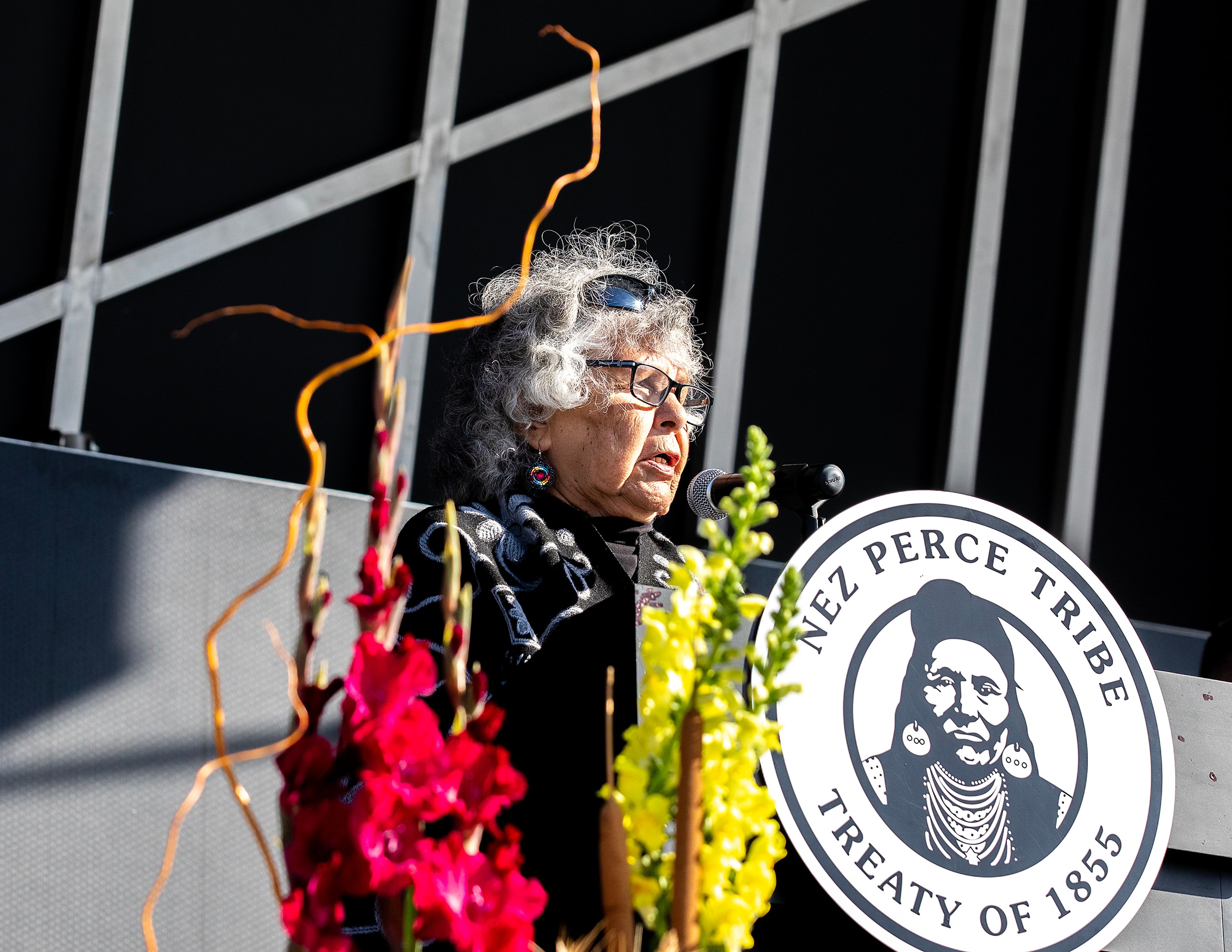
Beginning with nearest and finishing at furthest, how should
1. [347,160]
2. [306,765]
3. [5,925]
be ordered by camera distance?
[306,765], [5,925], [347,160]

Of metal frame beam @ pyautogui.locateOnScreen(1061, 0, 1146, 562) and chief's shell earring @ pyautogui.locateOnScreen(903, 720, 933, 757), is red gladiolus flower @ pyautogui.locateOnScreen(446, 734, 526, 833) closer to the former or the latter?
chief's shell earring @ pyautogui.locateOnScreen(903, 720, 933, 757)

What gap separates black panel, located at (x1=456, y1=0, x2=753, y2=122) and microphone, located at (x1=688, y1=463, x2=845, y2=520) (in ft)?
8.08

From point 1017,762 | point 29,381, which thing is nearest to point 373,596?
point 1017,762

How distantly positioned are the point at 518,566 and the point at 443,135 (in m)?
2.41

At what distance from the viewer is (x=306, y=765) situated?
600mm

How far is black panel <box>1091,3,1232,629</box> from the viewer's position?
473cm

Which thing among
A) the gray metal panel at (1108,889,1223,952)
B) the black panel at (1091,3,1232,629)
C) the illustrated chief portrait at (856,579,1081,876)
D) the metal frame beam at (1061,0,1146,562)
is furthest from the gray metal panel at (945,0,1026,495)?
the illustrated chief portrait at (856,579,1081,876)

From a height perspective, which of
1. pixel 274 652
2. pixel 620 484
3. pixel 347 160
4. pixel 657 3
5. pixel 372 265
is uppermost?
pixel 657 3

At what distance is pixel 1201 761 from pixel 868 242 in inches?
129

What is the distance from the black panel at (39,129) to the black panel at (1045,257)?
316cm

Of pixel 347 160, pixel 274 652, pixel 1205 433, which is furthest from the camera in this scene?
pixel 1205 433

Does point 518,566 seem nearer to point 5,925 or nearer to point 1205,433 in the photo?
point 5,925

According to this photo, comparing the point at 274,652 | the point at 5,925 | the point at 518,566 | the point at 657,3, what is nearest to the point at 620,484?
the point at 518,566

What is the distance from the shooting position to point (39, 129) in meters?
3.37
